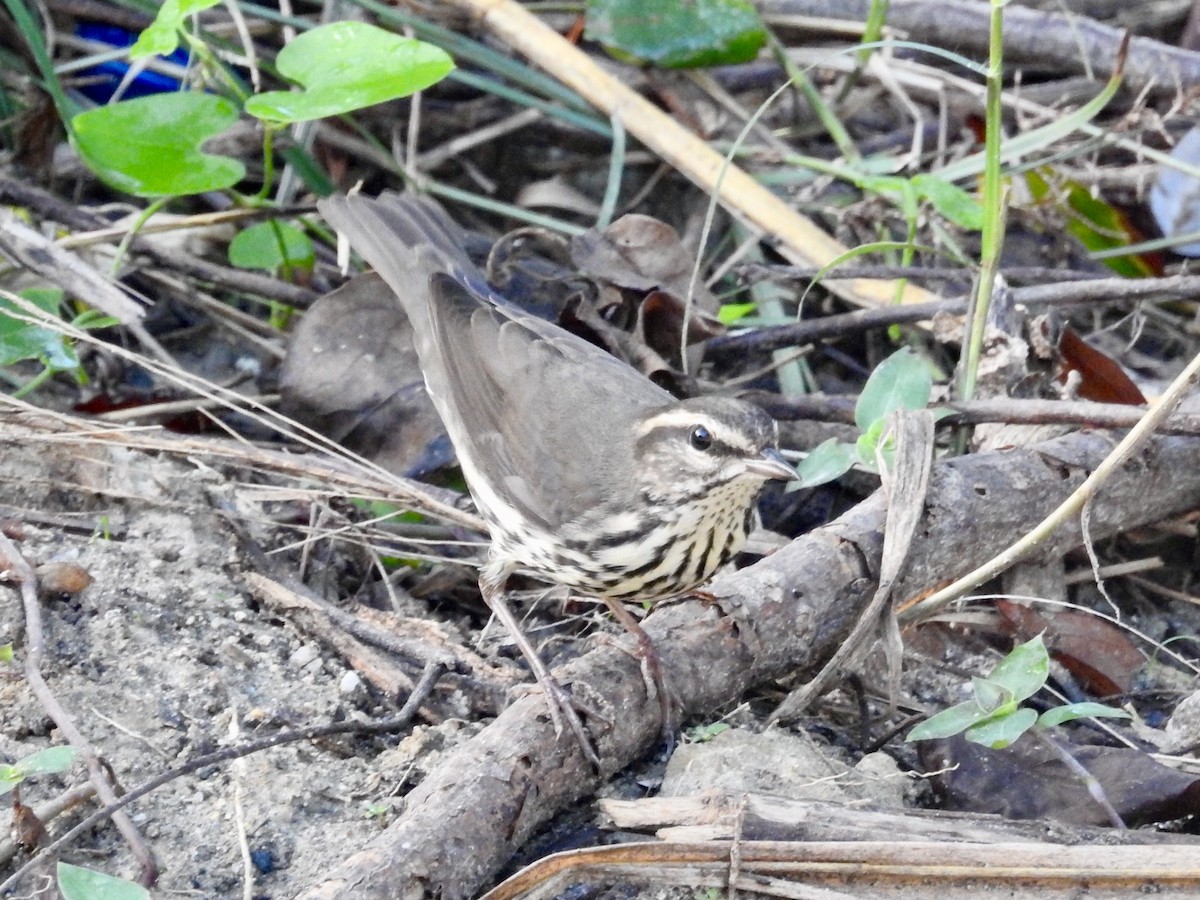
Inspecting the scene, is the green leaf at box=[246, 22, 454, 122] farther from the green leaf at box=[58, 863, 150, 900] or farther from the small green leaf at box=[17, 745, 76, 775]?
the green leaf at box=[58, 863, 150, 900]

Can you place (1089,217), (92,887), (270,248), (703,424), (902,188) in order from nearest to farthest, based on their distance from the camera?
(92,887) → (703,424) → (902,188) → (270,248) → (1089,217)

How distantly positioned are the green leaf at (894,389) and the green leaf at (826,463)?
4.1 inches

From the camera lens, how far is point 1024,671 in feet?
9.85

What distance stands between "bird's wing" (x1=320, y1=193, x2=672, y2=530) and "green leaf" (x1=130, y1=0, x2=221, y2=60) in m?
0.78

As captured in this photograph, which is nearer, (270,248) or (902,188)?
(902,188)

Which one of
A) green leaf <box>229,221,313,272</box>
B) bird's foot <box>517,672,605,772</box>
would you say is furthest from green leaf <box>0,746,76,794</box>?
green leaf <box>229,221,313,272</box>

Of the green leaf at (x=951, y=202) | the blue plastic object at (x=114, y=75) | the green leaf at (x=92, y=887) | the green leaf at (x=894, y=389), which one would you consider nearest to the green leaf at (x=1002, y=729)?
the green leaf at (x=894, y=389)

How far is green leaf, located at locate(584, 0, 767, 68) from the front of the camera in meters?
5.54

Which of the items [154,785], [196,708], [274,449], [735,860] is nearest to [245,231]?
[274,449]

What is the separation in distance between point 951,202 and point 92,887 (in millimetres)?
3125

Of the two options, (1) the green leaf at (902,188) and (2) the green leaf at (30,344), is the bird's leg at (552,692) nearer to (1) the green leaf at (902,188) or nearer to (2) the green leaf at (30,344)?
(2) the green leaf at (30,344)

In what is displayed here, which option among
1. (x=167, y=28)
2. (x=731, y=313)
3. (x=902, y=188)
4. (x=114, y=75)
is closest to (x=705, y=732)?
(x=731, y=313)

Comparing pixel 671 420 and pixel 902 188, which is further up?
pixel 902 188

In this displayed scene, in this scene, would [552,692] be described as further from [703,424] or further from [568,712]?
[703,424]
